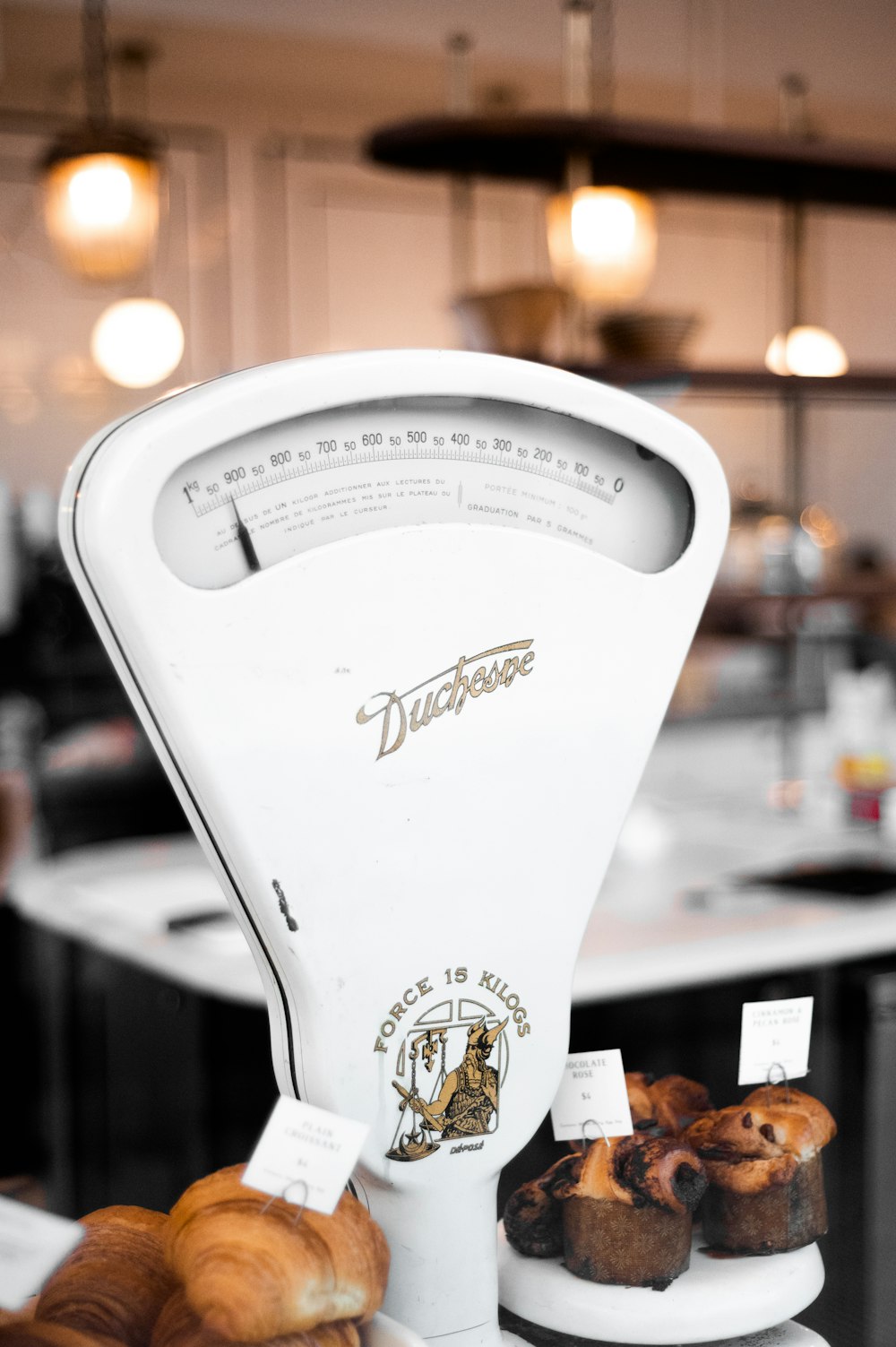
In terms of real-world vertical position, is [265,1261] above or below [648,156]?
below

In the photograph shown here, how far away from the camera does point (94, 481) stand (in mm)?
441

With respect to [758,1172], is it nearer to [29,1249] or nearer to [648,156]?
[29,1249]

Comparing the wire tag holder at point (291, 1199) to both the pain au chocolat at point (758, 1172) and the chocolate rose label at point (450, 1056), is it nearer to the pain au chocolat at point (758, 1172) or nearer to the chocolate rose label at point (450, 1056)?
the chocolate rose label at point (450, 1056)

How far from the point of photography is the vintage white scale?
0.46 metres

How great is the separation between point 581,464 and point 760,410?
187 inches

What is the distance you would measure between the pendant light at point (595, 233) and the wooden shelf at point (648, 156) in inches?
1.2

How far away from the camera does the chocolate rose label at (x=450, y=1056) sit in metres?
0.50

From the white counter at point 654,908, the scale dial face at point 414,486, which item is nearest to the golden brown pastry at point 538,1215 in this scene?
the scale dial face at point 414,486

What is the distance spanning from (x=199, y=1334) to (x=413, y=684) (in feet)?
0.70

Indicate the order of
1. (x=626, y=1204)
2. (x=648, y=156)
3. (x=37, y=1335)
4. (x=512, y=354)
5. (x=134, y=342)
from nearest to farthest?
1. (x=37, y=1335)
2. (x=626, y=1204)
3. (x=512, y=354)
4. (x=648, y=156)
5. (x=134, y=342)

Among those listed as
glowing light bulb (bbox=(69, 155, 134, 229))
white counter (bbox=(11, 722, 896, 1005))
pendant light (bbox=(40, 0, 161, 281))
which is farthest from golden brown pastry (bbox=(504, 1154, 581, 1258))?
glowing light bulb (bbox=(69, 155, 134, 229))

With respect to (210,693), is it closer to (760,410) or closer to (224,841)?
(224,841)

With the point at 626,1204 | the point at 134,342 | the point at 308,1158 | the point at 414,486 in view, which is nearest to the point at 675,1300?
the point at 626,1204

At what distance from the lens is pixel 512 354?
271 cm
